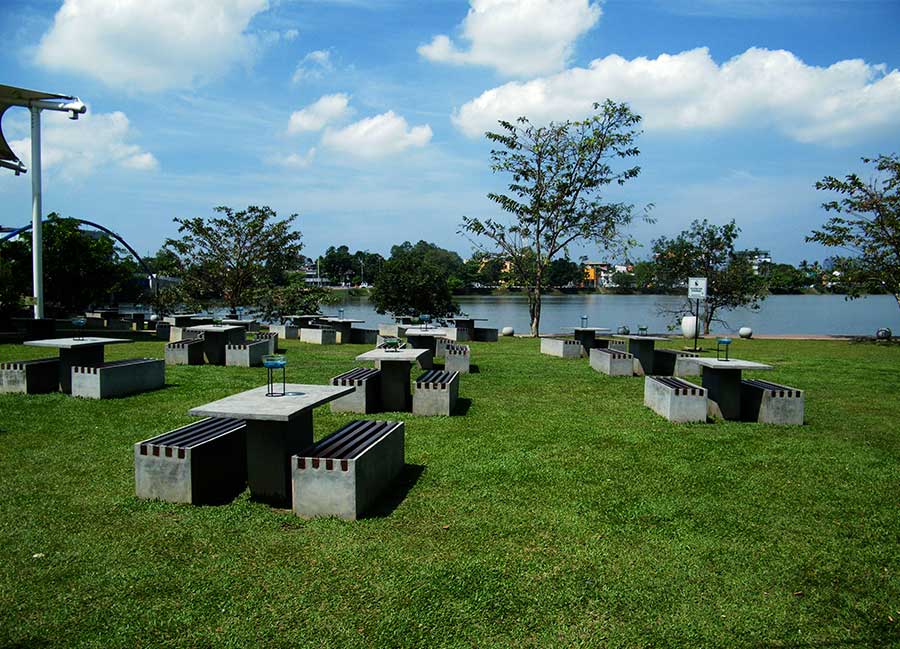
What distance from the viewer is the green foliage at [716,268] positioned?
Answer: 26.0m

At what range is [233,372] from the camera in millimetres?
11922

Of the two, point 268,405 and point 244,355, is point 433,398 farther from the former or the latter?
point 244,355

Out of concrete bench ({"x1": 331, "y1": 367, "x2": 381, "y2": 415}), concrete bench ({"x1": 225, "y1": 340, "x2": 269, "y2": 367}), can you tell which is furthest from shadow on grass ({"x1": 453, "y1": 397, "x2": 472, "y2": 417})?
concrete bench ({"x1": 225, "y1": 340, "x2": 269, "y2": 367})

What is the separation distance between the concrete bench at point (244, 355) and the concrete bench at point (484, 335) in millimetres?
8487

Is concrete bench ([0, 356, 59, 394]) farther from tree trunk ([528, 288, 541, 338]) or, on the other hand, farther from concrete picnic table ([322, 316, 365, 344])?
tree trunk ([528, 288, 541, 338])

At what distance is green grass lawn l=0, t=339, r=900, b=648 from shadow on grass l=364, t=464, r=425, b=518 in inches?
1.7

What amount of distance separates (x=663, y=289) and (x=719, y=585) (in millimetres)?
26434

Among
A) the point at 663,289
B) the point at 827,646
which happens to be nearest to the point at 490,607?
the point at 827,646

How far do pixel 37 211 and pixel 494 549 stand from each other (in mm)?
20233

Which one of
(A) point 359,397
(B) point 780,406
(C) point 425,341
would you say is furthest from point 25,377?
(B) point 780,406

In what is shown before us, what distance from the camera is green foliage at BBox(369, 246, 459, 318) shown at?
1092 inches

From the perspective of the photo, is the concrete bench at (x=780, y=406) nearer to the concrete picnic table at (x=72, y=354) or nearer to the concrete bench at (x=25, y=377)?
the concrete picnic table at (x=72, y=354)

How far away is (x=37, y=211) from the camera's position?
18953 millimetres

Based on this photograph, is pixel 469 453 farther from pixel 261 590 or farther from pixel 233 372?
pixel 233 372
